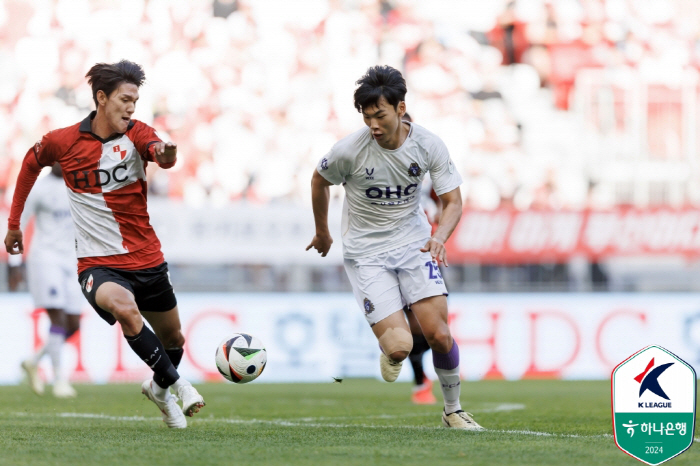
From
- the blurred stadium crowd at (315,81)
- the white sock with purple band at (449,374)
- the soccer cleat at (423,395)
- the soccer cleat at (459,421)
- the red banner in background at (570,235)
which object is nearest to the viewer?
the soccer cleat at (459,421)

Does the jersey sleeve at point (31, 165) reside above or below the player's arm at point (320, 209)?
above

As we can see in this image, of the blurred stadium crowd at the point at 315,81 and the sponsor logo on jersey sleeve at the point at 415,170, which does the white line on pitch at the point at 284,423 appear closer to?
the sponsor logo on jersey sleeve at the point at 415,170

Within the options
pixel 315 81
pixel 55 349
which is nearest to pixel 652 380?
pixel 55 349

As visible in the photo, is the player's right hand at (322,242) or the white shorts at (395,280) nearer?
the white shorts at (395,280)

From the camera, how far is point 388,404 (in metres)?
9.36

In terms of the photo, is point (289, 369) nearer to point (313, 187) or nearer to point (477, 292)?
point (477, 292)

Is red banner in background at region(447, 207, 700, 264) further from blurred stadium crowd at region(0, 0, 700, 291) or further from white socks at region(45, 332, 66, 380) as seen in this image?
white socks at region(45, 332, 66, 380)

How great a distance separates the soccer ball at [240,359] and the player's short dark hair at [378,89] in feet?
5.35

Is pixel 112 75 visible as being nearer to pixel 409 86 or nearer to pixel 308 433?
pixel 308 433

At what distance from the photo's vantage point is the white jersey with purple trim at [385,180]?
20.4ft

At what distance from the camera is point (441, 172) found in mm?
6215

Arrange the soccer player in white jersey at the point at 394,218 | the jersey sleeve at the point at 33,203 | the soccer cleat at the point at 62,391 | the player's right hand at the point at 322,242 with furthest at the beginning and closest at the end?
the jersey sleeve at the point at 33,203
the soccer cleat at the point at 62,391
the player's right hand at the point at 322,242
the soccer player in white jersey at the point at 394,218

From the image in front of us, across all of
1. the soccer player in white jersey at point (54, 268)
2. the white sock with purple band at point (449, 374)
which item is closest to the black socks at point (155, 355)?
the white sock with purple band at point (449, 374)

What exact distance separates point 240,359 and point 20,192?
169 cm
